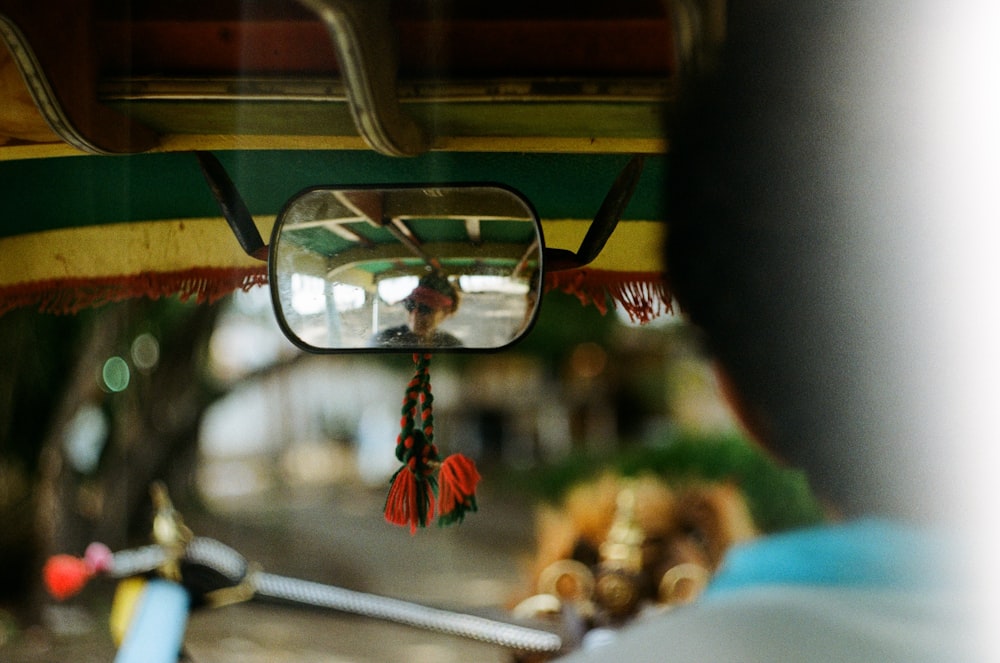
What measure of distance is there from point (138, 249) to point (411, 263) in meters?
0.49

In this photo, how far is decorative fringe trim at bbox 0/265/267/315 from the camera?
1.29m

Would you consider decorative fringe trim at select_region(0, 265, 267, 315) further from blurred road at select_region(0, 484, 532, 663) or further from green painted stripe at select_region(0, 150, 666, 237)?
blurred road at select_region(0, 484, 532, 663)

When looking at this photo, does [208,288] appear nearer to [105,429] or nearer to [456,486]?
[105,429]

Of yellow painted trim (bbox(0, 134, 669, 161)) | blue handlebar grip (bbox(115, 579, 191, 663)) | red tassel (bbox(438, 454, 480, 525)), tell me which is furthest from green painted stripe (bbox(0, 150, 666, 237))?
blue handlebar grip (bbox(115, 579, 191, 663))

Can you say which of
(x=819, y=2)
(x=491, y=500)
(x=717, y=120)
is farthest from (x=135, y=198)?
(x=819, y=2)

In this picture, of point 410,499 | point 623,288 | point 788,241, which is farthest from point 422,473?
point 788,241

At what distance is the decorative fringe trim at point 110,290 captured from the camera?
1.29 meters

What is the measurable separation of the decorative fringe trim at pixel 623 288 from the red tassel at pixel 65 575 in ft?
3.12

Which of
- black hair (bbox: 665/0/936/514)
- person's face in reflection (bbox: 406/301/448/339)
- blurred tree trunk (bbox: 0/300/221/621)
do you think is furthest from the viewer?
blurred tree trunk (bbox: 0/300/221/621)

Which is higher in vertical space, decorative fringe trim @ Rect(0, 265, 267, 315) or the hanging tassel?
decorative fringe trim @ Rect(0, 265, 267, 315)

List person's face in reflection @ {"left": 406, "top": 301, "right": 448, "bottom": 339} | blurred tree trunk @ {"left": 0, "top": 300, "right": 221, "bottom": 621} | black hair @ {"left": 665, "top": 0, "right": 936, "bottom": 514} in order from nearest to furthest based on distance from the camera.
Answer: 1. black hair @ {"left": 665, "top": 0, "right": 936, "bottom": 514}
2. person's face in reflection @ {"left": 406, "top": 301, "right": 448, "bottom": 339}
3. blurred tree trunk @ {"left": 0, "top": 300, "right": 221, "bottom": 621}

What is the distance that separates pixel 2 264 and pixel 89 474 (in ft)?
1.29

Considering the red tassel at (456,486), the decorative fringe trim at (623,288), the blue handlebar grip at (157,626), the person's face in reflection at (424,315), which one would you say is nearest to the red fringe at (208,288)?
the decorative fringe trim at (623,288)

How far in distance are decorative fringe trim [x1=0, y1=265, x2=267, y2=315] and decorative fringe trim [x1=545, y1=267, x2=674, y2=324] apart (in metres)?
0.55
